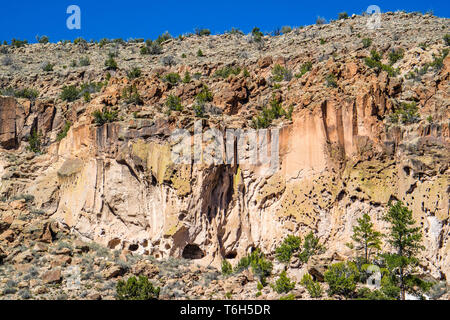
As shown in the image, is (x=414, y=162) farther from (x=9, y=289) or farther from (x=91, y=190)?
(x=9, y=289)

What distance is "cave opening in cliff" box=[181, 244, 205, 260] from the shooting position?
28.1 metres

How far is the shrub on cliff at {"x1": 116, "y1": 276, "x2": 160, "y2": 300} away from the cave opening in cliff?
5319mm

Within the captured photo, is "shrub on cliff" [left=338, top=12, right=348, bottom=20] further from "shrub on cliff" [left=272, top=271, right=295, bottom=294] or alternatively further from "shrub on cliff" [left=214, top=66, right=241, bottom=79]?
"shrub on cliff" [left=272, top=271, right=295, bottom=294]

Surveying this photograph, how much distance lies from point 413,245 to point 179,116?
639 inches

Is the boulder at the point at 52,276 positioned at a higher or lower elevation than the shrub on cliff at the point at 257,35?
lower

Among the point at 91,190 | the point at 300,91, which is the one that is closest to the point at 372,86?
the point at 300,91

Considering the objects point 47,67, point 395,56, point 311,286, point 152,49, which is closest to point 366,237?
point 311,286

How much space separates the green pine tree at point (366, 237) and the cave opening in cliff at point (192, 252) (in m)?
8.97

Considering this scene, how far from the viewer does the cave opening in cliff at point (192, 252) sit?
92.2ft

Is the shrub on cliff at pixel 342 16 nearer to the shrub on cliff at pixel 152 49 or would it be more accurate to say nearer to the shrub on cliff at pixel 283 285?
the shrub on cliff at pixel 152 49

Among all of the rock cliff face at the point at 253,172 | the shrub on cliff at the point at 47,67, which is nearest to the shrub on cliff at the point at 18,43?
the shrub on cliff at the point at 47,67

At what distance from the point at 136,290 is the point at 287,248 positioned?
8851 millimetres

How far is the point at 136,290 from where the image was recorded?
2234 cm

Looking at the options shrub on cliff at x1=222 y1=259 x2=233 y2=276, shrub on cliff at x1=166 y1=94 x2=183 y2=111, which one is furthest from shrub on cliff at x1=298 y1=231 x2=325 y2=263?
shrub on cliff at x1=166 y1=94 x2=183 y2=111
